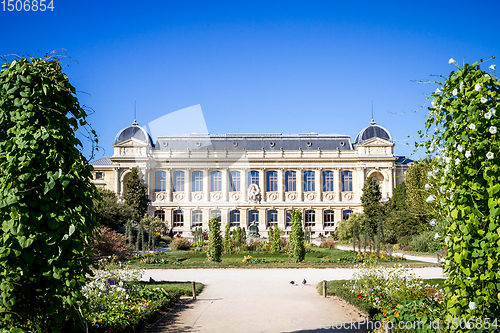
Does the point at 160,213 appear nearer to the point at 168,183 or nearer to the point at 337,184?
the point at 168,183

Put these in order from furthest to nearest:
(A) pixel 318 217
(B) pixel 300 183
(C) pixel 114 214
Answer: (B) pixel 300 183
(A) pixel 318 217
(C) pixel 114 214

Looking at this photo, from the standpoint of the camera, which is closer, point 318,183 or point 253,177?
point 318,183

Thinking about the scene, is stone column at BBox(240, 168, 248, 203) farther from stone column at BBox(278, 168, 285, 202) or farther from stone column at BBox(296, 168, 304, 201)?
stone column at BBox(296, 168, 304, 201)

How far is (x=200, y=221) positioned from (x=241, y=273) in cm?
3026

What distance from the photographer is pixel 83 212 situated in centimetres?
377

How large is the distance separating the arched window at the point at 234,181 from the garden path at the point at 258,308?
3121cm

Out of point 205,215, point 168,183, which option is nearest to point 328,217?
point 205,215

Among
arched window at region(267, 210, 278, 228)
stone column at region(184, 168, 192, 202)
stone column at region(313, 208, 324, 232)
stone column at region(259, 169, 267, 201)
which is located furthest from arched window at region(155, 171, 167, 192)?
stone column at region(313, 208, 324, 232)

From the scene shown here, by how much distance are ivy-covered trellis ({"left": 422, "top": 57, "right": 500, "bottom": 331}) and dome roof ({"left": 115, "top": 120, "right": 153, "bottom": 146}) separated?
143 ft

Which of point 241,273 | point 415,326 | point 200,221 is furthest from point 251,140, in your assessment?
point 415,326

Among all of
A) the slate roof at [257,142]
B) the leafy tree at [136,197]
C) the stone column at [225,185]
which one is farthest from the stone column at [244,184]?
the leafy tree at [136,197]

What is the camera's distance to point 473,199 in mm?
3855

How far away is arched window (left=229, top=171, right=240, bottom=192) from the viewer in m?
45.4

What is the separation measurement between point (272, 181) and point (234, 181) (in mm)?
4220
